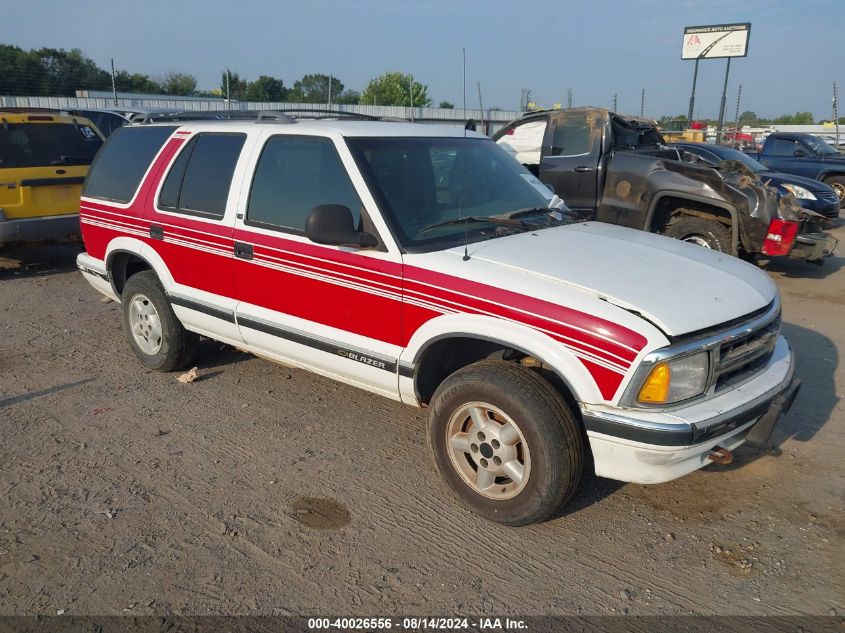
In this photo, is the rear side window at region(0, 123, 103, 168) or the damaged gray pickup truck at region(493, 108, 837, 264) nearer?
the damaged gray pickup truck at region(493, 108, 837, 264)

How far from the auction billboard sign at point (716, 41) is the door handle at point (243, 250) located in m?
28.3

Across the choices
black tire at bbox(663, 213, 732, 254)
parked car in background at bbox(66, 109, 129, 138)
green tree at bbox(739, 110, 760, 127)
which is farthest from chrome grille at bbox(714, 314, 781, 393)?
green tree at bbox(739, 110, 760, 127)

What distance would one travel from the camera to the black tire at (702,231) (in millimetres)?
7605

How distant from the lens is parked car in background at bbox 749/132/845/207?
1474 centimetres

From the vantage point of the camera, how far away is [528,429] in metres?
3.09

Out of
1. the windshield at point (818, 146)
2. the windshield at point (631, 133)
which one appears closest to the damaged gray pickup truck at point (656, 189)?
the windshield at point (631, 133)

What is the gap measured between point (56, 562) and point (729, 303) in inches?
131

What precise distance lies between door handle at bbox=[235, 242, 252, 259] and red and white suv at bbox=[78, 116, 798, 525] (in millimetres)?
20

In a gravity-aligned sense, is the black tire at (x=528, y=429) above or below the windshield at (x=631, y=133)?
below

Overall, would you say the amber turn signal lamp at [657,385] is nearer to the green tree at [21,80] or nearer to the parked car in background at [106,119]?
the parked car in background at [106,119]

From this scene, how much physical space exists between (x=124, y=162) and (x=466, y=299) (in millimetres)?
3448

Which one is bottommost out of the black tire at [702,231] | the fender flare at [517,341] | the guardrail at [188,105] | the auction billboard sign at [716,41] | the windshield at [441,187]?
the black tire at [702,231]

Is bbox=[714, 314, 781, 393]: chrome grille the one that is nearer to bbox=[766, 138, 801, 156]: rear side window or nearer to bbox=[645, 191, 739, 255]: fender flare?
bbox=[645, 191, 739, 255]: fender flare

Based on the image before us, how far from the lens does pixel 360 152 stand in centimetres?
384
